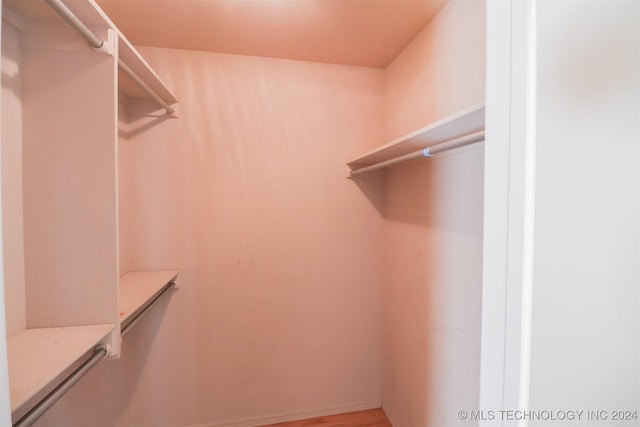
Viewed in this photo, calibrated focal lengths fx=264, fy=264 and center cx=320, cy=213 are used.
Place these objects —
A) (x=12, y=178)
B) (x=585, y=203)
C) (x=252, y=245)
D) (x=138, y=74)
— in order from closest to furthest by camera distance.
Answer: (x=585, y=203) → (x=12, y=178) → (x=138, y=74) → (x=252, y=245)

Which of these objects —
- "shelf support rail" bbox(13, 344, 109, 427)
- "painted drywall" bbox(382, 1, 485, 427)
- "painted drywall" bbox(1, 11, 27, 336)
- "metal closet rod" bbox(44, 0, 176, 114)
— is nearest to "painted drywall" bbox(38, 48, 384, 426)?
"painted drywall" bbox(382, 1, 485, 427)

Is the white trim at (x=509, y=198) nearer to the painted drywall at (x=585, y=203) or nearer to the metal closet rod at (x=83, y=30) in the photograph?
the painted drywall at (x=585, y=203)

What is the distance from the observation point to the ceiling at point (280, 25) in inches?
52.3

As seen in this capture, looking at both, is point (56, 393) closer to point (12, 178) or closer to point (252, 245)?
point (12, 178)

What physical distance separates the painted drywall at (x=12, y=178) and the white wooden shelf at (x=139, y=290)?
1.02ft

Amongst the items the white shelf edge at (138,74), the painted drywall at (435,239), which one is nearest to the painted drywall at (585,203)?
the painted drywall at (435,239)

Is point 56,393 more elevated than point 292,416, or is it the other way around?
point 56,393

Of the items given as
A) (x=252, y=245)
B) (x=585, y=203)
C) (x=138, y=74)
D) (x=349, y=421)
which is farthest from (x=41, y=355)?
(x=349, y=421)

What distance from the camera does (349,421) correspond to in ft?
6.11

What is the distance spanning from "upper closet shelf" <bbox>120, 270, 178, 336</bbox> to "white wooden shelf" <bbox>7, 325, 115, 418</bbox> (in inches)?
6.1

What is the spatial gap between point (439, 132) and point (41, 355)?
154cm

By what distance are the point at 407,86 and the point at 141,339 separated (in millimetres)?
2348

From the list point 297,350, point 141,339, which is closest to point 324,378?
point 297,350

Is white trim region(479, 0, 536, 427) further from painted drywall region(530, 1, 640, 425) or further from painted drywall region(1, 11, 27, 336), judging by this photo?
painted drywall region(1, 11, 27, 336)
